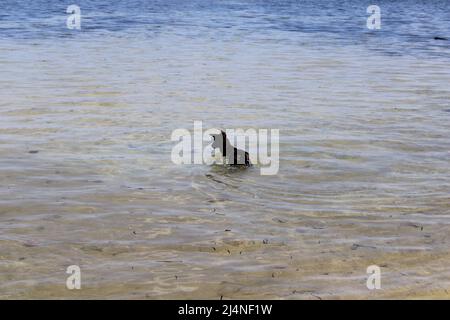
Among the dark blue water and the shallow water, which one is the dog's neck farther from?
the dark blue water

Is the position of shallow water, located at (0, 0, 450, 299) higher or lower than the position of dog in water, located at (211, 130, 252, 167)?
lower

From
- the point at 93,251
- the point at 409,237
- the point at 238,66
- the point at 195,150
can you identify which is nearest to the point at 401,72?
the point at 238,66

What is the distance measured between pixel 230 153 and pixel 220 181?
0.50 meters

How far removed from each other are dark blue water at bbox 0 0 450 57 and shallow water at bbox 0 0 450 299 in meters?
4.64

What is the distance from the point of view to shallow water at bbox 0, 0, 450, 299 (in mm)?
4805

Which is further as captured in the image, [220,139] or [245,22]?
[245,22]

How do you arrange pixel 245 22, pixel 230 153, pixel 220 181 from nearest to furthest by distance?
pixel 220 181
pixel 230 153
pixel 245 22

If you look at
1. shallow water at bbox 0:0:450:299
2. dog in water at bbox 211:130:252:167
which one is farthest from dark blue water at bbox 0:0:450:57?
dog in water at bbox 211:130:252:167

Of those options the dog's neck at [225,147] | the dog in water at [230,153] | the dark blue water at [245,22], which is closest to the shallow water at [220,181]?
the dog in water at [230,153]

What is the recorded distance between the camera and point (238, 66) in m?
15.1

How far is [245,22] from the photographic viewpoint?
85.6ft

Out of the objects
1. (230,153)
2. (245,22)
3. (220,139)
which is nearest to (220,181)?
(230,153)

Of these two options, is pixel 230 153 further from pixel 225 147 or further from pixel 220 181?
pixel 220 181
